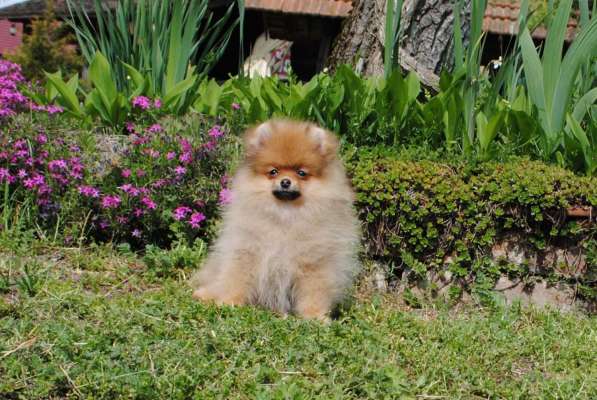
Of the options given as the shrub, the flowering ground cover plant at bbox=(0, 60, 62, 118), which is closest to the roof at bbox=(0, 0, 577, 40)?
the shrub

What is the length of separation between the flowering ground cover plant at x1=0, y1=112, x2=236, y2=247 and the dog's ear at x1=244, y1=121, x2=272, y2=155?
3.01 feet

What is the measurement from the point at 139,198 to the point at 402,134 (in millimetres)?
1943

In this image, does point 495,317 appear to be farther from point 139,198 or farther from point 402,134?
point 139,198

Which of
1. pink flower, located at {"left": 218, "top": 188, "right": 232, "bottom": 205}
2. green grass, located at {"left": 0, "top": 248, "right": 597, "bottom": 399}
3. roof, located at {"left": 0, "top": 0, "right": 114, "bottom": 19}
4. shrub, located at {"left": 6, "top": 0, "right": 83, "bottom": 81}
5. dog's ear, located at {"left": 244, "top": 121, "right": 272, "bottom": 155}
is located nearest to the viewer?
green grass, located at {"left": 0, "top": 248, "right": 597, "bottom": 399}

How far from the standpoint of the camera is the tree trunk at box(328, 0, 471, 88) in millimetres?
5957

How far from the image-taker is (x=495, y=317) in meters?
4.21

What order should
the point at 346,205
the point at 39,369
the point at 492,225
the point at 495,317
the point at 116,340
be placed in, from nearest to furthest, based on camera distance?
the point at 39,369
the point at 116,340
the point at 346,205
the point at 495,317
the point at 492,225

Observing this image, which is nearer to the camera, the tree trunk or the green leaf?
the green leaf

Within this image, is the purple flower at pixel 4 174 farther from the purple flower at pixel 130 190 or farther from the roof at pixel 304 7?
the roof at pixel 304 7

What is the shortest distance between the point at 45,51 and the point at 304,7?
7.28m

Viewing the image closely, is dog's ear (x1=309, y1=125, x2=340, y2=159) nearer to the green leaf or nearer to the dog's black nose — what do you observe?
the dog's black nose

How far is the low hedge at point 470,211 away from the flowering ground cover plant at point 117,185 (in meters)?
1.06

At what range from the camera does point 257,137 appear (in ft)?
12.3

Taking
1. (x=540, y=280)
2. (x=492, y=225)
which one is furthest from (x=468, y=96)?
(x=540, y=280)
